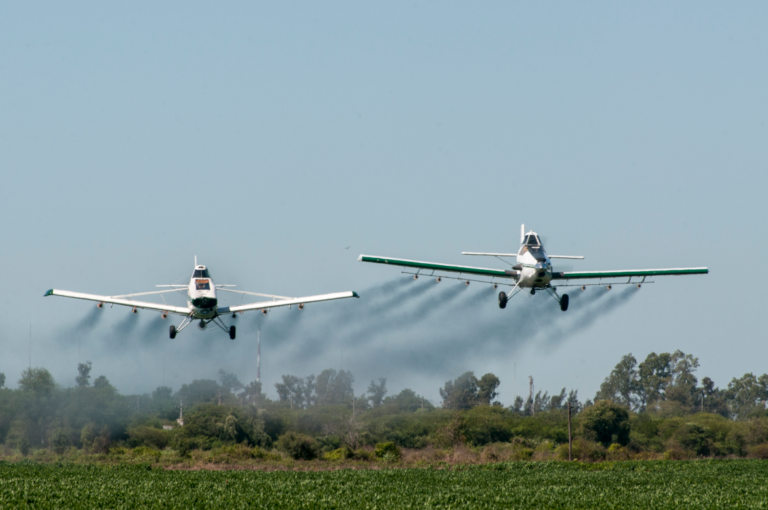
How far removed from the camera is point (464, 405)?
493 feet

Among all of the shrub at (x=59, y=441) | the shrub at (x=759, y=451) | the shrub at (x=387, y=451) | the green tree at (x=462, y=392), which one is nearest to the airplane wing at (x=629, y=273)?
the shrub at (x=387, y=451)

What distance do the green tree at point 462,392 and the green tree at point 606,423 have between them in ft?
130

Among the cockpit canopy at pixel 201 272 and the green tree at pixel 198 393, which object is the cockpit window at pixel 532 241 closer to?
the cockpit canopy at pixel 201 272

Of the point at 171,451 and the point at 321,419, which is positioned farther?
the point at 321,419

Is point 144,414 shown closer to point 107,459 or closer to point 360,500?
point 107,459

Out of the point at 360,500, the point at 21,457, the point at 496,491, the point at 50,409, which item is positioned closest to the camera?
the point at 360,500

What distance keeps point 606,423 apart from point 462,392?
48.7 meters

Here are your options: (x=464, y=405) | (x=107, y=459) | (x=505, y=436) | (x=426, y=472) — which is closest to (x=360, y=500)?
(x=426, y=472)

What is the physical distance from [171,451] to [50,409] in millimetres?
14672

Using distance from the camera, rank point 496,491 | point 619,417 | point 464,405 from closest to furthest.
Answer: point 496,491 < point 619,417 < point 464,405

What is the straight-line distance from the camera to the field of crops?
4466 centimetres

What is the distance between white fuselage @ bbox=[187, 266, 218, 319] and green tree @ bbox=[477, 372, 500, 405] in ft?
358

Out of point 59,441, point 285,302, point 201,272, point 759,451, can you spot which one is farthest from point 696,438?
point 59,441

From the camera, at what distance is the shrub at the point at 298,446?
84.6m
